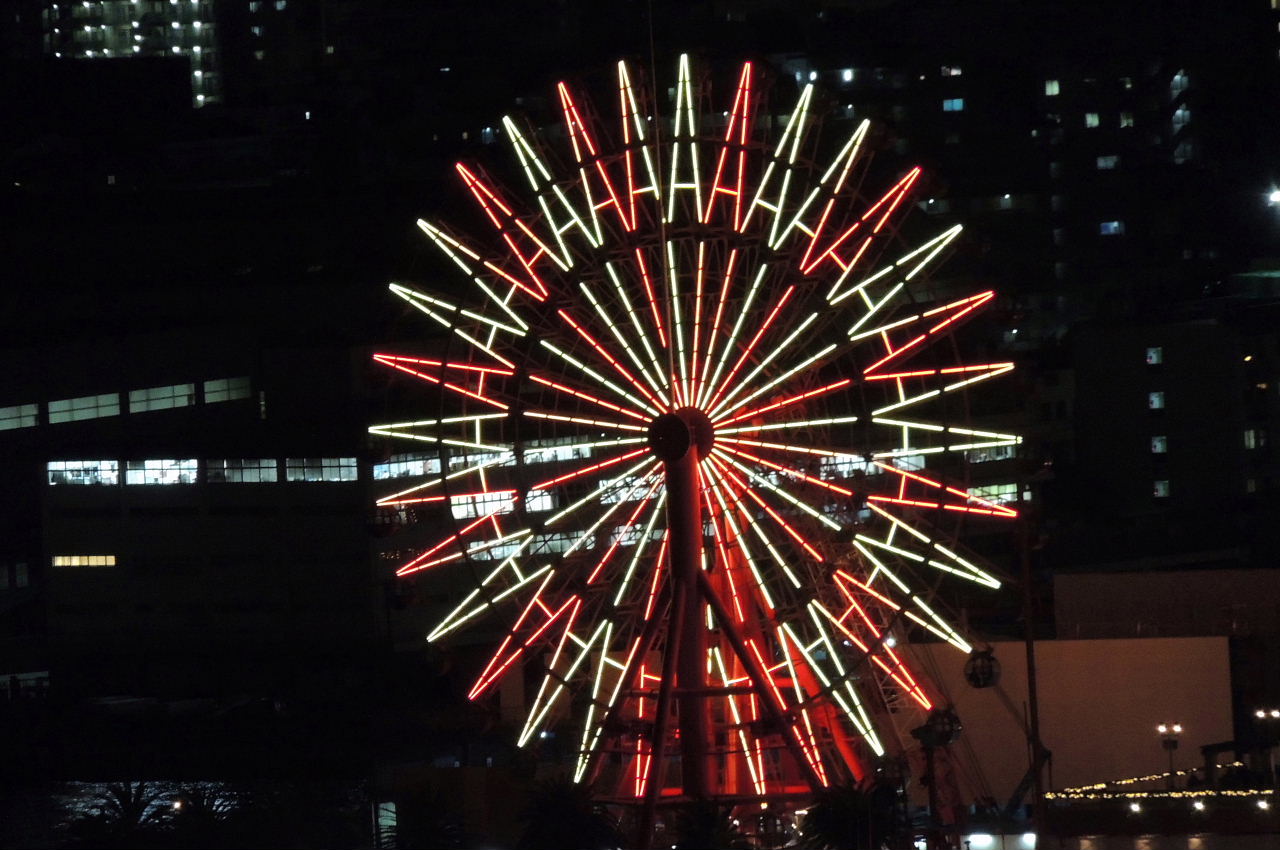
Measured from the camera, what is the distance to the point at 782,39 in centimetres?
7031

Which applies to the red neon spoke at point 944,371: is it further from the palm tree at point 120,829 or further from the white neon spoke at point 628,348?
the palm tree at point 120,829

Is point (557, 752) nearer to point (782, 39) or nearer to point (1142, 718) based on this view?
point (1142, 718)

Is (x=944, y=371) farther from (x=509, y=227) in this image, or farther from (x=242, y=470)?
(x=242, y=470)

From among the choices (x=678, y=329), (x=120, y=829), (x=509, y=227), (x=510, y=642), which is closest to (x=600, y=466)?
(x=678, y=329)

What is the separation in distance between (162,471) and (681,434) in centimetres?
2295

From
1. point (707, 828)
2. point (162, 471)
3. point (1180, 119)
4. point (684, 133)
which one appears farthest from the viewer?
point (1180, 119)

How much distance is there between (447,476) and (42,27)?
262ft

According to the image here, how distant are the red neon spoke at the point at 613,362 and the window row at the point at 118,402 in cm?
2786

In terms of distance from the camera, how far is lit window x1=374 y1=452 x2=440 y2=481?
4547 centimetres

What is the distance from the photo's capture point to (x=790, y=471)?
2530 centimetres

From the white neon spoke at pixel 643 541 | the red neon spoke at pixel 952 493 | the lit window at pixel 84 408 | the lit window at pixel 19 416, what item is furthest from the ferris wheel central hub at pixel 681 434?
the lit window at pixel 84 408

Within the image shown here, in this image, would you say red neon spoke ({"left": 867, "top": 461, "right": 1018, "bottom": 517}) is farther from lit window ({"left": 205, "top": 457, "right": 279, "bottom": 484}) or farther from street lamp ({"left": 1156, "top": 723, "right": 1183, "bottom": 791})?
lit window ({"left": 205, "top": 457, "right": 279, "bottom": 484})

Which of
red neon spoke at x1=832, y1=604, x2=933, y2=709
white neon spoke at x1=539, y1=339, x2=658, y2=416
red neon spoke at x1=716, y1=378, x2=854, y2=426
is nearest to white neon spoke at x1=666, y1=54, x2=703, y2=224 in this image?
white neon spoke at x1=539, y1=339, x2=658, y2=416

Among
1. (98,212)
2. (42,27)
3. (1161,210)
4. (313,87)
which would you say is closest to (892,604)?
(98,212)
